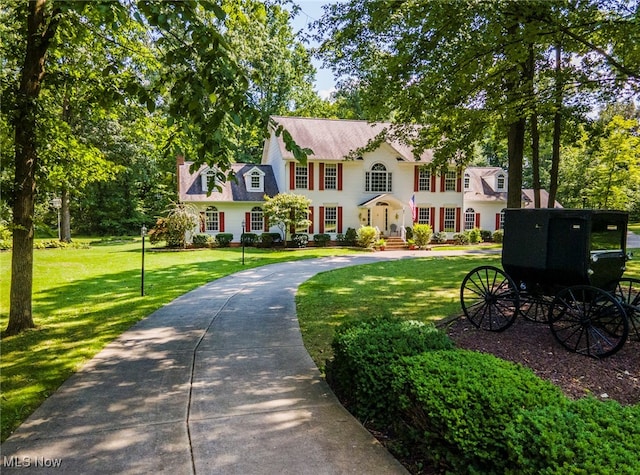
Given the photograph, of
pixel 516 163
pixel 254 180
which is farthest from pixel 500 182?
pixel 516 163

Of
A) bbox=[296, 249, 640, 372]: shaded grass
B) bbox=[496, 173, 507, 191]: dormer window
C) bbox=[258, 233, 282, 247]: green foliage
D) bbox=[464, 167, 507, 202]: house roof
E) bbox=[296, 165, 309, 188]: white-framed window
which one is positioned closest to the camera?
bbox=[296, 249, 640, 372]: shaded grass

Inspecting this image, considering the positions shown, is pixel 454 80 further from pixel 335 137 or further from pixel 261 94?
pixel 261 94

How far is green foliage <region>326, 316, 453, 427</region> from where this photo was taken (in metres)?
3.67

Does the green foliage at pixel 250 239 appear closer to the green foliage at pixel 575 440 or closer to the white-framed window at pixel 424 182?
the white-framed window at pixel 424 182

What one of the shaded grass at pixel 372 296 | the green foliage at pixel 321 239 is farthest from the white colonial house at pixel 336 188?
the shaded grass at pixel 372 296

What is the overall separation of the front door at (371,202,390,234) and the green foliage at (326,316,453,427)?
2241cm

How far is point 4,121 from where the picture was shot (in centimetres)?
635

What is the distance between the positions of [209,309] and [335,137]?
2059 centimetres

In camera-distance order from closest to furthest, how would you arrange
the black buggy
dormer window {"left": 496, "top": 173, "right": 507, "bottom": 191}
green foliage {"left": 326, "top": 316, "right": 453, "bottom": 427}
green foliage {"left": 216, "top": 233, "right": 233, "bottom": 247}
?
1. green foliage {"left": 326, "top": 316, "right": 453, "bottom": 427}
2. the black buggy
3. green foliage {"left": 216, "top": 233, "right": 233, "bottom": 247}
4. dormer window {"left": 496, "top": 173, "right": 507, "bottom": 191}

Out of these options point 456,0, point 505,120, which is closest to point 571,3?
point 456,0

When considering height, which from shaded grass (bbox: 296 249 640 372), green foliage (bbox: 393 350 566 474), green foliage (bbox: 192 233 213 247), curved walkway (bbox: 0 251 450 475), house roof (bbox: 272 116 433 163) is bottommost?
curved walkway (bbox: 0 251 450 475)

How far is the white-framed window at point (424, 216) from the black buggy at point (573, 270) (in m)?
21.5

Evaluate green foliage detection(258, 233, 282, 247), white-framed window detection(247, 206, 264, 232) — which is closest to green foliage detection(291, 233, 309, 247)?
green foliage detection(258, 233, 282, 247)

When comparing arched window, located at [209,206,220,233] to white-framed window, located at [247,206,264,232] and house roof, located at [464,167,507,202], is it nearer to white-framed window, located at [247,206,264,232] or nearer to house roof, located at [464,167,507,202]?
white-framed window, located at [247,206,264,232]
